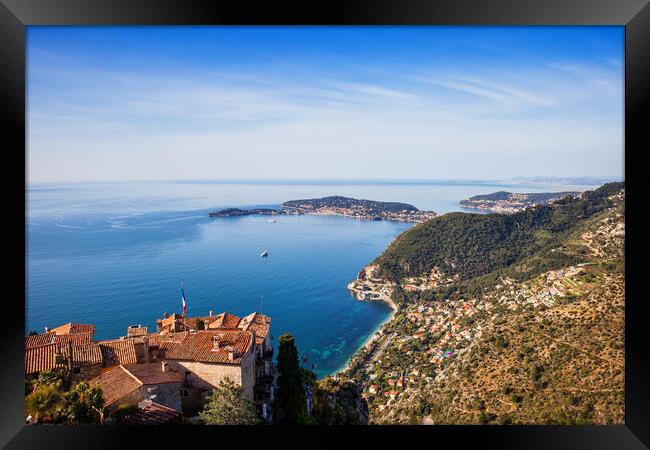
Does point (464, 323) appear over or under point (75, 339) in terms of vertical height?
under

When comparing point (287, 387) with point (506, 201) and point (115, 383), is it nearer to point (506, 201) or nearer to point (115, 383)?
point (115, 383)

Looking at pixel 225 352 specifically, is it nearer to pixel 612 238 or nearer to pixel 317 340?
pixel 612 238

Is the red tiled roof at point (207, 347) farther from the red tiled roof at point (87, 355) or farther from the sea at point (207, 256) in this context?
the sea at point (207, 256)

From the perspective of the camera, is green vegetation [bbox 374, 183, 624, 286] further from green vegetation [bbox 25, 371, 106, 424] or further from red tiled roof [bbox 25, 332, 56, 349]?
red tiled roof [bbox 25, 332, 56, 349]

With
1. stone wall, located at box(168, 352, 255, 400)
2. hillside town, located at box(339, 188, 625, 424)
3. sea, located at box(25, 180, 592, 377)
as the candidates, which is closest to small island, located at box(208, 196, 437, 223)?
sea, located at box(25, 180, 592, 377)

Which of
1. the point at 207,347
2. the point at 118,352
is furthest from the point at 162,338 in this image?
the point at 207,347
